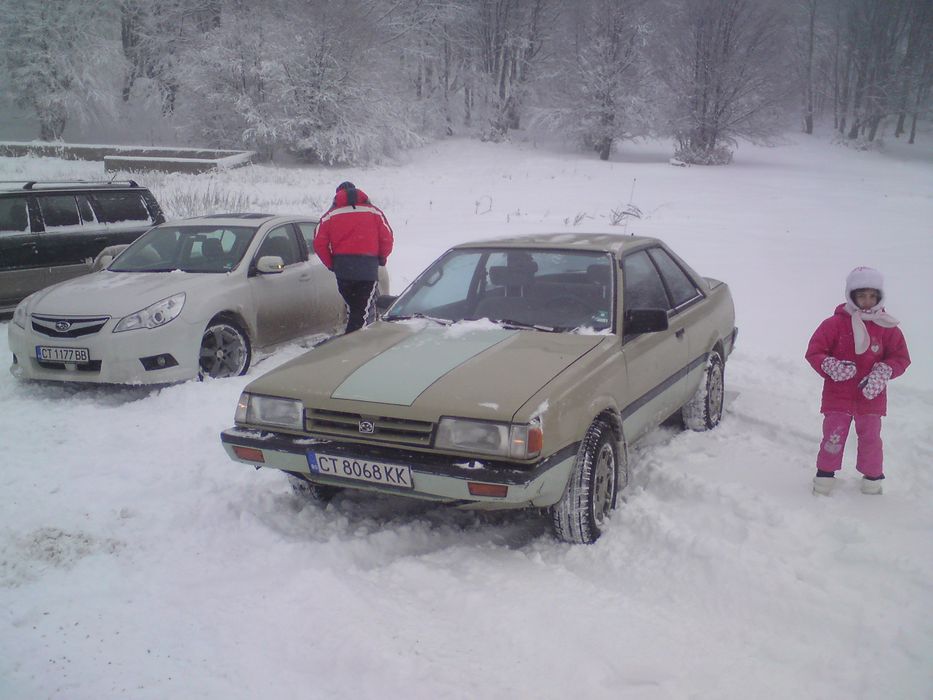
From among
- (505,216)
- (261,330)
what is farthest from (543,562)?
(505,216)

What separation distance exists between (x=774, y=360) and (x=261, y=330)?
198 inches

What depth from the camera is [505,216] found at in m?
16.1

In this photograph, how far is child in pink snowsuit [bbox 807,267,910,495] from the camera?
4066mm

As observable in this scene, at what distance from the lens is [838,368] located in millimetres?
4121

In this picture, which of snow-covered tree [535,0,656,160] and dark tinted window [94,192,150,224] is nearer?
dark tinted window [94,192,150,224]

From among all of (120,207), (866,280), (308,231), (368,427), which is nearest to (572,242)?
(866,280)

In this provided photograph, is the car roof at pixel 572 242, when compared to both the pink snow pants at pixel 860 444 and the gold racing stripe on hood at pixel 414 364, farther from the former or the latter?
the pink snow pants at pixel 860 444

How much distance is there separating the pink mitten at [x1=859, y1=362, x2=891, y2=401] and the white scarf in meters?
0.13

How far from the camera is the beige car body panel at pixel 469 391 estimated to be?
327 cm

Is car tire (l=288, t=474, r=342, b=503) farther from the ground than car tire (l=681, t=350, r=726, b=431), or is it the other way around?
car tire (l=681, t=350, r=726, b=431)

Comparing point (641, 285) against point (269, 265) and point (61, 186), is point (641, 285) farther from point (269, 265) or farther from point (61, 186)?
point (61, 186)

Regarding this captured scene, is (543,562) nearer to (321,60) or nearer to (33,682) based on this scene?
(33,682)

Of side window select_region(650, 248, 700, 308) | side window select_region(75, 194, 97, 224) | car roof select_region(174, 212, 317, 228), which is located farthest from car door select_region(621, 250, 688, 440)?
side window select_region(75, 194, 97, 224)

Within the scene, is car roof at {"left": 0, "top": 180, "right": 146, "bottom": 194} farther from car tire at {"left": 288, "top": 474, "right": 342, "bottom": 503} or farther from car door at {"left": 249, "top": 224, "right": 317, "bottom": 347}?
car tire at {"left": 288, "top": 474, "right": 342, "bottom": 503}
